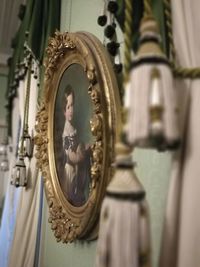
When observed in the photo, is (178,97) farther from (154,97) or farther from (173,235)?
(173,235)

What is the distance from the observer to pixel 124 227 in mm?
548

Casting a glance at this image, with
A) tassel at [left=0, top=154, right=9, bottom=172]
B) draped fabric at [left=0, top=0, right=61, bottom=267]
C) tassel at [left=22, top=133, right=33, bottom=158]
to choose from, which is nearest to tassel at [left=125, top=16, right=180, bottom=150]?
draped fabric at [left=0, top=0, right=61, bottom=267]

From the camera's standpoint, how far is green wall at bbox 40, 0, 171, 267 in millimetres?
839

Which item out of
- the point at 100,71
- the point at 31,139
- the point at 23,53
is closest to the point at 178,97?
the point at 100,71

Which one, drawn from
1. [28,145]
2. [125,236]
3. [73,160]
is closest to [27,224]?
[28,145]

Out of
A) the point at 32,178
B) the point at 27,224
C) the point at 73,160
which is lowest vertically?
the point at 27,224

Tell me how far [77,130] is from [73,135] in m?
0.03

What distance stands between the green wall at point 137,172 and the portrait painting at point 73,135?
0.53ft

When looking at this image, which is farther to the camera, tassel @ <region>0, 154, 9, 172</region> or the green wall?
tassel @ <region>0, 154, 9, 172</region>

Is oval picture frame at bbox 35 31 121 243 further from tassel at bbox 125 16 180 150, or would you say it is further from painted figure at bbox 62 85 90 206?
tassel at bbox 125 16 180 150

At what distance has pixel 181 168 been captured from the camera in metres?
0.64

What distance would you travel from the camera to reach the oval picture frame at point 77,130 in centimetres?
102

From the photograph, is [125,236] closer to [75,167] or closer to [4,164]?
[75,167]

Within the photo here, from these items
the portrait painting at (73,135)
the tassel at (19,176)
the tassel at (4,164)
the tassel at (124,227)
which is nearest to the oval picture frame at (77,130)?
the portrait painting at (73,135)
